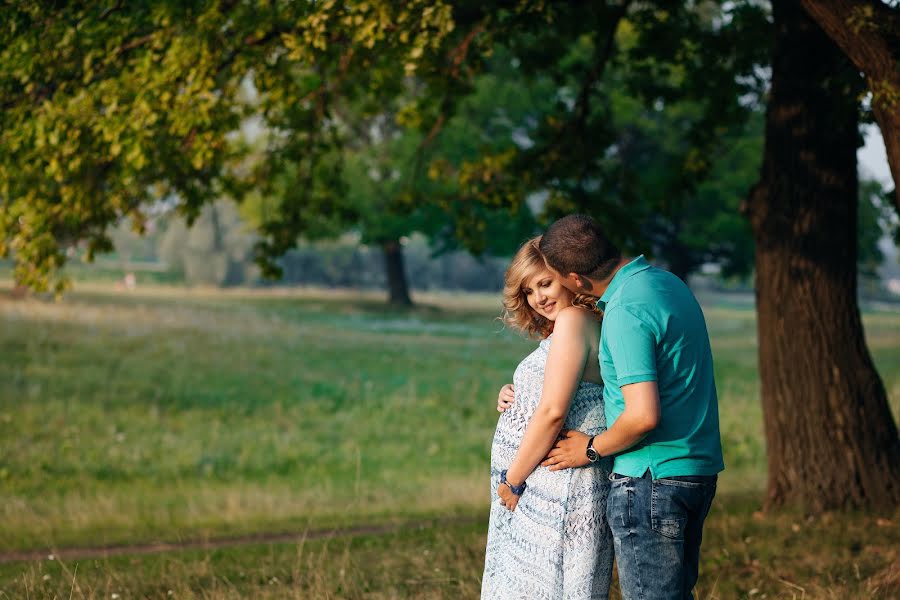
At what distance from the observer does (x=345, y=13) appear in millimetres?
7566

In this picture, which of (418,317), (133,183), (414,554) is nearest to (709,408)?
(414,554)

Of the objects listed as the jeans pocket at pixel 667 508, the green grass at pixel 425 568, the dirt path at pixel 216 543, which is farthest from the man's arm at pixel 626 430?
the dirt path at pixel 216 543

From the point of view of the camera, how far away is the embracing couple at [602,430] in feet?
11.7

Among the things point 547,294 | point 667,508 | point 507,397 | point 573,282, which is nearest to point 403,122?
point 507,397

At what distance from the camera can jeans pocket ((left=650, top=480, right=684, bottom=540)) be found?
142 inches

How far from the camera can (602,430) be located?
389 centimetres

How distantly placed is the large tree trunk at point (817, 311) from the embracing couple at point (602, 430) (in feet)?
16.0

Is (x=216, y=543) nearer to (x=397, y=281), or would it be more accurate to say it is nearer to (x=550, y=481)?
(x=550, y=481)

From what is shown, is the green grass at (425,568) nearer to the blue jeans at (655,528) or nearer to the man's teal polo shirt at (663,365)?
the blue jeans at (655,528)

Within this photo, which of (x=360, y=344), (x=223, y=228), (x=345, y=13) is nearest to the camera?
(x=345, y=13)

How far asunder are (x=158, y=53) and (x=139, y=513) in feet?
19.1

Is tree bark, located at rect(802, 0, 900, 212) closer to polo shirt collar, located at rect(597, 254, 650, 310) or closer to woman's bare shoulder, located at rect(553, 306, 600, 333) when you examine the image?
polo shirt collar, located at rect(597, 254, 650, 310)

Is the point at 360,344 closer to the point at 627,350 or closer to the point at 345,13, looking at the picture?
the point at 345,13

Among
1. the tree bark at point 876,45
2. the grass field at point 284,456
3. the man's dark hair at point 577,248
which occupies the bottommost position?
the grass field at point 284,456
